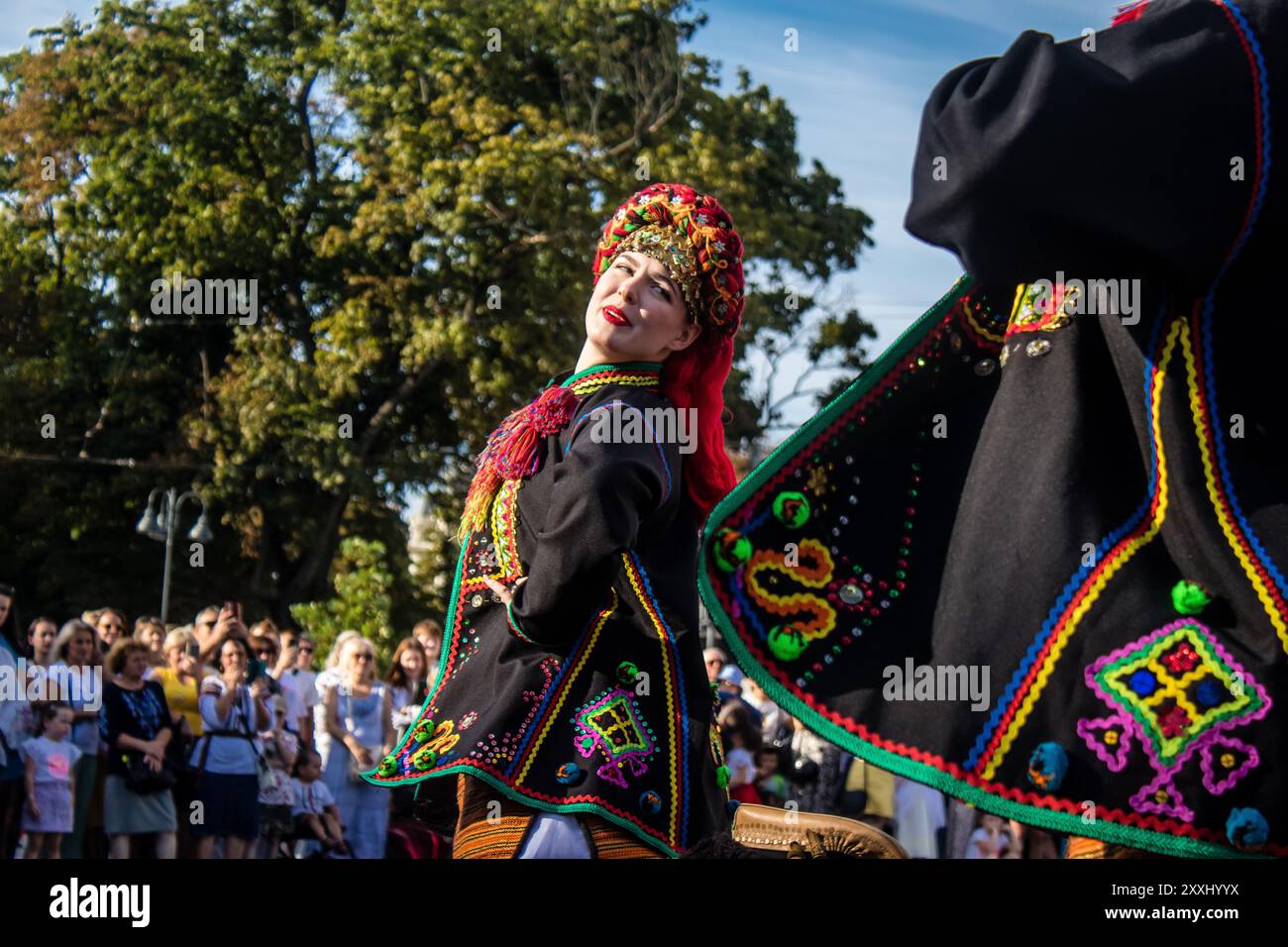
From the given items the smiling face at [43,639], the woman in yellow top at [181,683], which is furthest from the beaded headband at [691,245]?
the smiling face at [43,639]

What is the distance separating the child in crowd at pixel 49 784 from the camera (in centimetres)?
825

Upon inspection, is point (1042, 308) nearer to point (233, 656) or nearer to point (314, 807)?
point (233, 656)

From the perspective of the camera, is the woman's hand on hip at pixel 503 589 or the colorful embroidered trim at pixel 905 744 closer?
the colorful embroidered trim at pixel 905 744

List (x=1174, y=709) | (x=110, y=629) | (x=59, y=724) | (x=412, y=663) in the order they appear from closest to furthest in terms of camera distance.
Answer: (x=1174, y=709), (x=59, y=724), (x=110, y=629), (x=412, y=663)

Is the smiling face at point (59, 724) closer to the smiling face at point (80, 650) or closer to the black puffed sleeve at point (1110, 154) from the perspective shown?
the smiling face at point (80, 650)

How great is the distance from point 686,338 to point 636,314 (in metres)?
0.17

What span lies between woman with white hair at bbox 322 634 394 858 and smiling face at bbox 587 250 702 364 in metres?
6.30

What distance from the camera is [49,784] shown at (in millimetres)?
8328

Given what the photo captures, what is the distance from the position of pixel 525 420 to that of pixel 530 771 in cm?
85

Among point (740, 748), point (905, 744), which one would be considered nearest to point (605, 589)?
point (905, 744)

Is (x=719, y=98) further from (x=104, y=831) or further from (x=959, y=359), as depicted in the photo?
(x=959, y=359)

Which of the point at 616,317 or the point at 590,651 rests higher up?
the point at 616,317

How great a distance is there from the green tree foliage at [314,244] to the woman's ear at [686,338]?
1677 centimetres

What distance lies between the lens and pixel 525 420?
383cm
